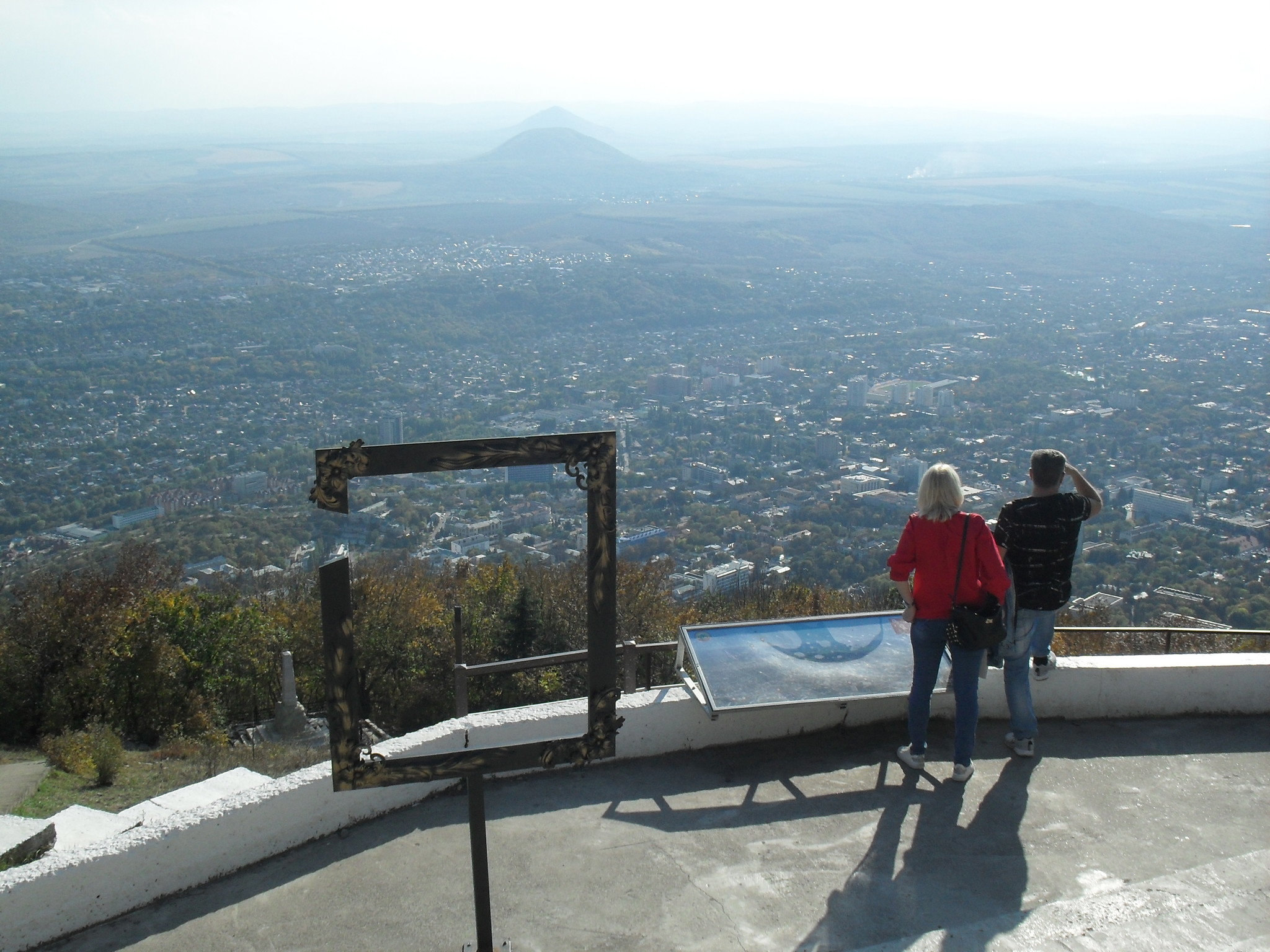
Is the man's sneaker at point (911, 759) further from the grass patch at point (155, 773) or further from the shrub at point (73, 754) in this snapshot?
the shrub at point (73, 754)

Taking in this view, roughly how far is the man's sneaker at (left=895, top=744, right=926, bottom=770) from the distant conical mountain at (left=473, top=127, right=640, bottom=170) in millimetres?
163716

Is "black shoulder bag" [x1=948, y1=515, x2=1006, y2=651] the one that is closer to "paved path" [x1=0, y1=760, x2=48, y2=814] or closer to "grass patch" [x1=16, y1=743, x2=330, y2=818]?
"grass patch" [x1=16, y1=743, x2=330, y2=818]

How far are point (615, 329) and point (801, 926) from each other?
68171 millimetres

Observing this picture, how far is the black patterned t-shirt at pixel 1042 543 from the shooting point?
14.1ft

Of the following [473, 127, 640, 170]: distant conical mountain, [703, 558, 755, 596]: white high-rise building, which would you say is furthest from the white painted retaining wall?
[473, 127, 640, 170]: distant conical mountain

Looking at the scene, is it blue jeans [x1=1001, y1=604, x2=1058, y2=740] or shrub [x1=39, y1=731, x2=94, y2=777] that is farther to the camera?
shrub [x1=39, y1=731, x2=94, y2=777]

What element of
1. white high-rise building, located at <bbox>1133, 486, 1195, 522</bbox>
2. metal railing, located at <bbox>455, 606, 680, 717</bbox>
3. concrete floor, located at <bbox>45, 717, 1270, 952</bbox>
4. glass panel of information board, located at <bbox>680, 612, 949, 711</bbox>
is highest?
glass panel of information board, located at <bbox>680, 612, 949, 711</bbox>

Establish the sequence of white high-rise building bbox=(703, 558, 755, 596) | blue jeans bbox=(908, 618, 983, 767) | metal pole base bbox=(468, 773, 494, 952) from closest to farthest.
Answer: metal pole base bbox=(468, 773, 494, 952) → blue jeans bbox=(908, 618, 983, 767) → white high-rise building bbox=(703, 558, 755, 596)

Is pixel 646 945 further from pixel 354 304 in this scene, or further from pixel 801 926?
pixel 354 304

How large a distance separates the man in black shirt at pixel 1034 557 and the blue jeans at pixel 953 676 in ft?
0.79

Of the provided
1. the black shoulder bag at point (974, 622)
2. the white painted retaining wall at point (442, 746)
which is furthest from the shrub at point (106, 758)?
the black shoulder bag at point (974, 622)

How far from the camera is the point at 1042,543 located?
433 centimetres

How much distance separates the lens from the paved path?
5711 millimetres

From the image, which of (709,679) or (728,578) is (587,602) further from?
(728,578)
